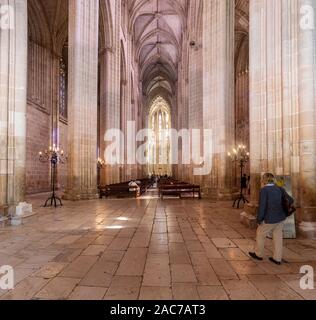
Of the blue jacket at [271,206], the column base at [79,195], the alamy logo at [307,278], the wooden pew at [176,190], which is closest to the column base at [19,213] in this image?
the column base at [79,195]

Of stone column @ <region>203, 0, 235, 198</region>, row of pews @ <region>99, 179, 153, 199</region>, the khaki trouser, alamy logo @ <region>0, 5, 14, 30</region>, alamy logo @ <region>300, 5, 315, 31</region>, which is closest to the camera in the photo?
the khaki trouser

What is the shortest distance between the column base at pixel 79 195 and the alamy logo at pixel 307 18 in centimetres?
1245

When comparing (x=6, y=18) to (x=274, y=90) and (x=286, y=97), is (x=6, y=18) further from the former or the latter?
(x=286, y=97)

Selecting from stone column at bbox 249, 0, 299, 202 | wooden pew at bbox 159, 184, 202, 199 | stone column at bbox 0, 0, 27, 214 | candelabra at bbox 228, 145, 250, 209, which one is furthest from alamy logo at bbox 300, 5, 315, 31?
wooden pew at bbox 159, 184, 202, 199

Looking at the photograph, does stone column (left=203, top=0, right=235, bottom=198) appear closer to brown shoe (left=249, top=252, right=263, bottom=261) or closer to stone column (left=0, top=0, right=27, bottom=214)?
stone column (left=0, top=0, right=27, bottom=214)

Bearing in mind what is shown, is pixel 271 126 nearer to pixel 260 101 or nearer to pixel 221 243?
pixel 260 101

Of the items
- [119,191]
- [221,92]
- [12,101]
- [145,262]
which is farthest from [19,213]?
[221,92]

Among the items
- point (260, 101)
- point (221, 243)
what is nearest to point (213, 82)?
point (260, 101)

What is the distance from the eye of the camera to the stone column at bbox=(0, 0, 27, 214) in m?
8.73

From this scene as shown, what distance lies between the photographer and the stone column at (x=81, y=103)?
51.5ft

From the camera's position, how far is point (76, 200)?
15.4m

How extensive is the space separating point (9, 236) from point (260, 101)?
7.48m

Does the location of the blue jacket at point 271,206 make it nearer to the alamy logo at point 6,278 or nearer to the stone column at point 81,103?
the alamy logo at point 6,278

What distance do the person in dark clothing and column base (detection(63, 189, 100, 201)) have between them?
39.0 feet
